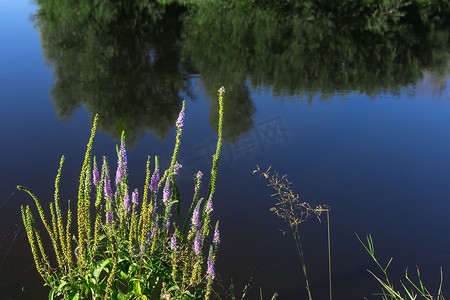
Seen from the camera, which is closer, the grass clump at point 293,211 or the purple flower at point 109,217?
the grass clump at point 293,211

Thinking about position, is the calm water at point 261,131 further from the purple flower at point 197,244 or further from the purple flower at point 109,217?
the purple flower at point 197,244

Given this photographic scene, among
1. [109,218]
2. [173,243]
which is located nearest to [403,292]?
[173,243]

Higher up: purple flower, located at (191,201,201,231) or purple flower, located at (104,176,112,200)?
purple flower, located at (104,176,112,200)

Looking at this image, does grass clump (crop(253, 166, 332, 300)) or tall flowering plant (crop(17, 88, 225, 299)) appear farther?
grass clump (crop(253, 166, 332, 300))

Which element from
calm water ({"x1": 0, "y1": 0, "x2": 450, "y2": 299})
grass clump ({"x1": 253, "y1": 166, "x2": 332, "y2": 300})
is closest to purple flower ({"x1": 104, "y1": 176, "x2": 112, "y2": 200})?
grass clump ({"x1": 253, "y1": 166, "x2": 332, "y2": 300})

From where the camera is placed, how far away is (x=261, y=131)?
35.8 ft

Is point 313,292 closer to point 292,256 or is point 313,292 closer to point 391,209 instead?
point 292,256

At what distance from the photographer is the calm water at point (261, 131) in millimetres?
6312

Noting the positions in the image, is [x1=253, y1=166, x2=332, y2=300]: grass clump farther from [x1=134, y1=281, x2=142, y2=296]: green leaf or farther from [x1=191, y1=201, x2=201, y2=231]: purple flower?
[x1=134, y1=281, x2=142, y2=296]: green leaf

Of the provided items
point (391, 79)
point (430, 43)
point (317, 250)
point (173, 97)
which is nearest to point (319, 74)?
point (391, 79)

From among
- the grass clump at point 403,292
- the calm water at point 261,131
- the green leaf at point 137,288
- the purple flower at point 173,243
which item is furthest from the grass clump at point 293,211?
the green leaf at point 137,288

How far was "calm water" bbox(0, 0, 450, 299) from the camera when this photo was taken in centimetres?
631

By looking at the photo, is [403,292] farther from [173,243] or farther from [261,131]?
[261,131]

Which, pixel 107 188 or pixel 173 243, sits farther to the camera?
pixel 107 188
